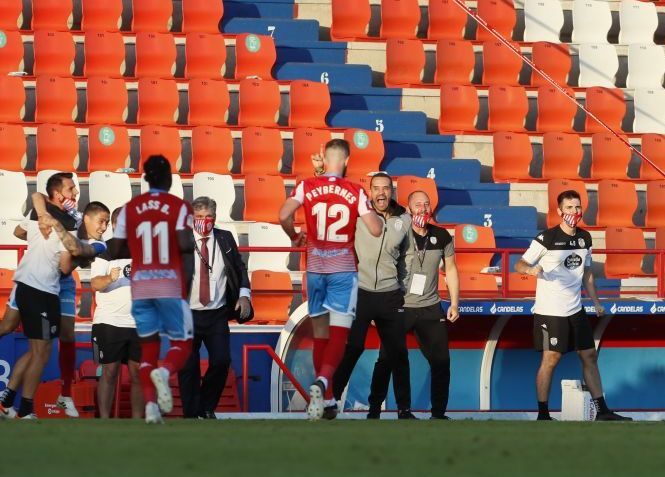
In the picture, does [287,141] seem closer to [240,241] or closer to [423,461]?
[240,241]

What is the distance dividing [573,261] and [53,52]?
27.2ft

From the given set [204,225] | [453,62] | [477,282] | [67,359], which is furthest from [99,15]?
[67,359]

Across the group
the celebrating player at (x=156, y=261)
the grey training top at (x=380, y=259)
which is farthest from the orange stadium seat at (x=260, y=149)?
the celebrating player at (x=156, y=261)

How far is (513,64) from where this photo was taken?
19.7 meters

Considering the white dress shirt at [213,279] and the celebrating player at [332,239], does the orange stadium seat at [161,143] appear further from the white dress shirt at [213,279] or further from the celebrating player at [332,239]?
the celebrating player at [332,239]

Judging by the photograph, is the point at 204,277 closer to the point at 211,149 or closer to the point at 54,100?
the point at 211,149

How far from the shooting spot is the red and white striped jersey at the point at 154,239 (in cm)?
884

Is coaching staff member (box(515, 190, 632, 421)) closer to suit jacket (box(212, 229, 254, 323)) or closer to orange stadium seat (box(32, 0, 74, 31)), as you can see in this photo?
suit jacket (box(212, 229, 254, 323))

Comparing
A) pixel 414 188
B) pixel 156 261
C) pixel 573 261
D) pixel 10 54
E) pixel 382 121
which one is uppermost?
pixel 10 54

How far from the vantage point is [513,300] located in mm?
13914

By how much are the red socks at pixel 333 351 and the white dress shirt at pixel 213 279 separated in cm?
188

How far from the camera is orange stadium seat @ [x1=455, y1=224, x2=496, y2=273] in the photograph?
16.0m

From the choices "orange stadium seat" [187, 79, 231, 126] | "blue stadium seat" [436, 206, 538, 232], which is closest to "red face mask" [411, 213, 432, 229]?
"blue stadium seat" [436, 206, 538, 232]

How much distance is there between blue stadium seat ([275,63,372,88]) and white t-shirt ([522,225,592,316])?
7.17m
